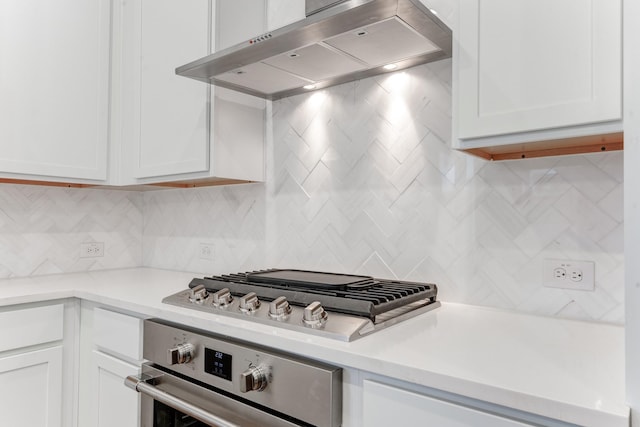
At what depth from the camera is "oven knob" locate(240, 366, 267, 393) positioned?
1.01 m

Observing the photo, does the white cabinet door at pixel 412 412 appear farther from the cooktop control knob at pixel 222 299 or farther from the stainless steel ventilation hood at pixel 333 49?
the stainless steel ventilation hood at pixel 333 49

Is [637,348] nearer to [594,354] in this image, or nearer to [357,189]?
[594,354]

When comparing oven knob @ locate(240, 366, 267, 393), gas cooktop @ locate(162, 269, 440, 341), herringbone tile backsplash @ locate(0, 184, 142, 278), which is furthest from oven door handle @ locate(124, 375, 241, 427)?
herringbone tile backsplash @ locate(0, 184, 142, 278)

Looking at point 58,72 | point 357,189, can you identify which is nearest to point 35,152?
point 58,72

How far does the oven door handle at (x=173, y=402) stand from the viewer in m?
1.08

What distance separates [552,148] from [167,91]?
150 cm

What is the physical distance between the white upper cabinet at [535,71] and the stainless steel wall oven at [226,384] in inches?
27.5

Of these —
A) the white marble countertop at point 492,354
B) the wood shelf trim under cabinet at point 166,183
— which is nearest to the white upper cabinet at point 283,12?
the wood shelf trim under cabinet at point 166,183

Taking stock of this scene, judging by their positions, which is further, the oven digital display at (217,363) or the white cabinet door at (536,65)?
the oven digital display at (217,363)

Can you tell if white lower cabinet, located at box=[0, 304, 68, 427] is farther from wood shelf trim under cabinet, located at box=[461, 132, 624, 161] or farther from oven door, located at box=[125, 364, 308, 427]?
wood shelf trim under cabinet, located at box=[461, 132, 624, 161]

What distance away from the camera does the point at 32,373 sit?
5.19 ft

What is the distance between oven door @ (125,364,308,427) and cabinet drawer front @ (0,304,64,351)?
47 cm

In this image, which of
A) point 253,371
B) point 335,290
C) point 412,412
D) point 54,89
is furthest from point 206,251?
point 412,412

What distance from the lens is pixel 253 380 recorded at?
3.34ft
